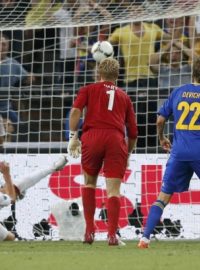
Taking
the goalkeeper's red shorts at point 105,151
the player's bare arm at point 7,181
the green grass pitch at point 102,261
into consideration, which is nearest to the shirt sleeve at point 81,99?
the goalkeeper's red shorts at point 105,151

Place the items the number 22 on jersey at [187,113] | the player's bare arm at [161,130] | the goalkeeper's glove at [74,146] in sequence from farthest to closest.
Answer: the goalkeeper's glove at [74,146], the player's bare arm at [161,130], the number 22 on jersey at [187,113]

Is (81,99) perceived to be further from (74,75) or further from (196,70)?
(74,75)

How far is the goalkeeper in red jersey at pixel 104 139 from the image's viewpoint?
10.4 m

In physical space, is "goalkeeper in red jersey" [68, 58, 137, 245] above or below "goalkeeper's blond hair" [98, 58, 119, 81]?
below

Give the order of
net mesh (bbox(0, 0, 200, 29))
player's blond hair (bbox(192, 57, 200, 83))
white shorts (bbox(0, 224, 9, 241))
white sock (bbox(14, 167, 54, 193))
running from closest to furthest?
player's blond hair (bbox(192, 57, 200, 83)) < white shorts (bbox(0, 224, 9, 241)) < white sock (bbox(14, 167, 54, 193)) < net mesh (bbox(0, 0, 200, 29))

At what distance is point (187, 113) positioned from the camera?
32.4 feet

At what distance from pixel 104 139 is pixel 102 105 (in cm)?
36

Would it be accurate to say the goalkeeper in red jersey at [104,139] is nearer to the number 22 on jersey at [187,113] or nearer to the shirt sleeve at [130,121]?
the shirt sleeve at [130,121]

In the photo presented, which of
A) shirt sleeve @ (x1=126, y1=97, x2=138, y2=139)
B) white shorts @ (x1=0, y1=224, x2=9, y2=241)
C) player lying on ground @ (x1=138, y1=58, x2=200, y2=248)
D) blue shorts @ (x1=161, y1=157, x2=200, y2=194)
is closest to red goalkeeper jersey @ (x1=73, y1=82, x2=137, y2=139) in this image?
shirt sleeve @ (x1=126, y1=97, x2=138, y2=139)

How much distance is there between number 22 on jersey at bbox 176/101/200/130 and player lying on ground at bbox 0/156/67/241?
2244 mm

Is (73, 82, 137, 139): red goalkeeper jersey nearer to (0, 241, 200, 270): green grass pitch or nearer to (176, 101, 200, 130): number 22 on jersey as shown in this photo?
(176, 101, 200, 130): number 22 on jersey

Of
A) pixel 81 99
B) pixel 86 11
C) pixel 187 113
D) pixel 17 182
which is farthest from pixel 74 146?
pixel 86 11

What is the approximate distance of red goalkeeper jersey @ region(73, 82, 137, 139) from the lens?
10.4m

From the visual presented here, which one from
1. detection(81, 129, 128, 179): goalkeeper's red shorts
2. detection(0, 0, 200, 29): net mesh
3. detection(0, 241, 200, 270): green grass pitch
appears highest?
detection(0, 0, 200, 29): net mesh
